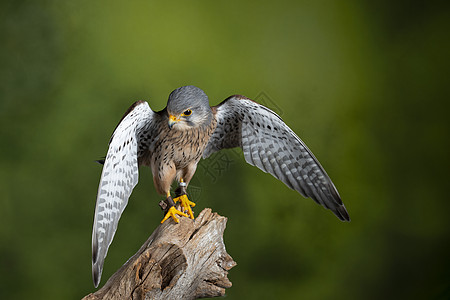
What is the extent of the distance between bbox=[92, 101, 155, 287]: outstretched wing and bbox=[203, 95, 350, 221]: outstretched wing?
1.19 ft

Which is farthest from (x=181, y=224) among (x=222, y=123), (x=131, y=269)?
(x=222, y=123)

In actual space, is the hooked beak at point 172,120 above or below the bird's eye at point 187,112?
below

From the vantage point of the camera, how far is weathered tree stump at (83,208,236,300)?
1.87 meters

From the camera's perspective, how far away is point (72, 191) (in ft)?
9.73

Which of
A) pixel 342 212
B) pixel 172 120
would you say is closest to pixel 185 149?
pixel 172 120

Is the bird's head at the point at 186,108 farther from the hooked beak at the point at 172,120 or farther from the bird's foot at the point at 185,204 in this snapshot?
the bird's foot at the point at 185,204

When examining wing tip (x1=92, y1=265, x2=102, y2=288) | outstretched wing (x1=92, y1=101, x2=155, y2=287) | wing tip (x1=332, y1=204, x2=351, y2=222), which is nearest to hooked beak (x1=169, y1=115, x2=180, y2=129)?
outstretched wing (x1=92, y1=101, x2=155, y2=287)

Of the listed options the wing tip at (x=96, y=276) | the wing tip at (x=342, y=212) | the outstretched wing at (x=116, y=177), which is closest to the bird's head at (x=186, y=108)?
the outstretched wing at (x=116, y=177)

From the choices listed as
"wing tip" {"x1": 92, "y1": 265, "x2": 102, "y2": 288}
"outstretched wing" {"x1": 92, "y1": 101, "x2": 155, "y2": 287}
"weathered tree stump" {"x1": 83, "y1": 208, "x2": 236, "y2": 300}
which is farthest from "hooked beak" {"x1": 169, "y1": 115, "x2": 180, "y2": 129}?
"wing tip" {"x1": 92, "y1": 265, "x2": 102, "y2": 288}

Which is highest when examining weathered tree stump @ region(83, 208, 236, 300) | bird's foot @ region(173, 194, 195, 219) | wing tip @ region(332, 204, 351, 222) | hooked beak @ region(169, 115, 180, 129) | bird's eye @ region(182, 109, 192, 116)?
bird's eye @ region(182, 109, 192, 116)

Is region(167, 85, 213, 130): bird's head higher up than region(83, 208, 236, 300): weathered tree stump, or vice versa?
region(167, 85, 213, 130): bird's head

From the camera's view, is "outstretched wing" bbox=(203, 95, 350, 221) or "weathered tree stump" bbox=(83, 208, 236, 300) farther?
"outstretched wing" bbox=(203, 95, 350, 221)

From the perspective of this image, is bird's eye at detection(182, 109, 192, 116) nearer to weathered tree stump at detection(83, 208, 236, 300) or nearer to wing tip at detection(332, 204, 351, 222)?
weathered tree stump at detection(83, 208, 236, 300)

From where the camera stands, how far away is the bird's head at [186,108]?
6.27 ft
